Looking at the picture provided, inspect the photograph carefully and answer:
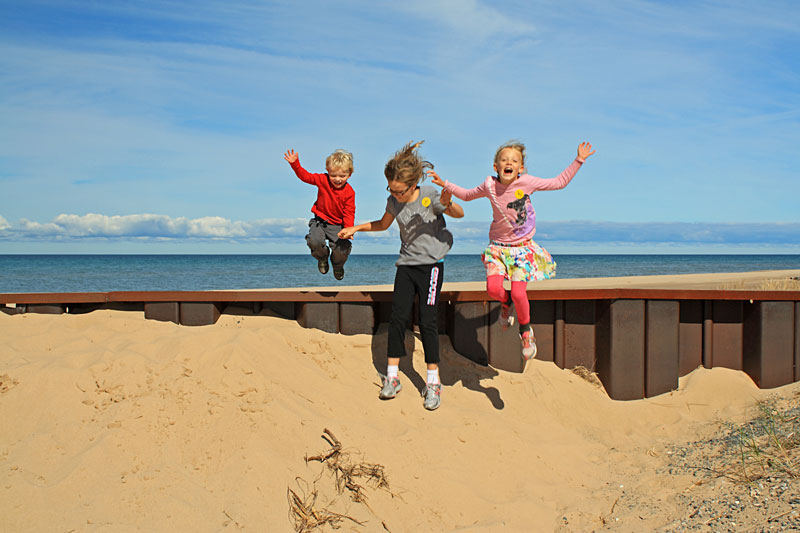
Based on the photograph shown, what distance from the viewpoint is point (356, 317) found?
18.4ft

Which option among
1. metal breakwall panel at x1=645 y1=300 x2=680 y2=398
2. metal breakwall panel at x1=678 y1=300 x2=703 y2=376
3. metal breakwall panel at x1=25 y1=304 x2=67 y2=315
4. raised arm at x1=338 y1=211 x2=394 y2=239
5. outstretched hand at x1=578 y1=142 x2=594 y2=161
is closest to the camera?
outstretched hand at x1=578 y1=142 x2=594 y2=161

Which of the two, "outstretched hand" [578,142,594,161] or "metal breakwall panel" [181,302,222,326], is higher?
"outstretched hand" [578,142,594,161]

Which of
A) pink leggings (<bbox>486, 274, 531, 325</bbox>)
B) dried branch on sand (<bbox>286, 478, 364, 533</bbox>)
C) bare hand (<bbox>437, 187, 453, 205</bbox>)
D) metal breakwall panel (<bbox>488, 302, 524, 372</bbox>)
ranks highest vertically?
bare hand (<bbox>437, 187, 453, 205</bbox>)

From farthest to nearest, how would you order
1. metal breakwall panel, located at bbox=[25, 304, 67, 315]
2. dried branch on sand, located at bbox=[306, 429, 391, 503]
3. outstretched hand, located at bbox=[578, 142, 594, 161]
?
1. metal breakwall panel, located at bbox=[25, 304, 67, 315]
2. outstretched hand, located at bbox=[578, 142, 594, 161]
3. dried branch on sand, located at bbox=[306, 429, 391, 503]

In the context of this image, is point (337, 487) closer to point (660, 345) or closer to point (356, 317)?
point (356, 317)

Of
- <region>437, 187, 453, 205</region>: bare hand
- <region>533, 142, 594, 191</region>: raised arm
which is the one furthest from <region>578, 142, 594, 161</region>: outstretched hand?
<region>437, 187, 453, 205</region>: bare hand

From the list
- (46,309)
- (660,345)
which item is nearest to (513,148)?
(660,345)

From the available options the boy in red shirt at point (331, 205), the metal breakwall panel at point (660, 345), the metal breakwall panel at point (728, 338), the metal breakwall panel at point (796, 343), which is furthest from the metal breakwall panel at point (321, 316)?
the metal breakwall panel at point (796, 343)

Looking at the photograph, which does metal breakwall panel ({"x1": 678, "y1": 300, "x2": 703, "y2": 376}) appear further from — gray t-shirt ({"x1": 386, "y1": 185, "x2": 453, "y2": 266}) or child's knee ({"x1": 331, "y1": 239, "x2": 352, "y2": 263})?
child's knee ({"x1": 331, "y1": 239, "x2": 352, "y2": 263})

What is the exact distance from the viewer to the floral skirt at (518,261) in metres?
4.73

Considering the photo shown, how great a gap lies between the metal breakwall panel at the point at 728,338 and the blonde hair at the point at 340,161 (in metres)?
4.00

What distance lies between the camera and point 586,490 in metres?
4.11

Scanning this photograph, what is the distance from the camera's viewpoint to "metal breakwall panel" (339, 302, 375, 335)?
561cm

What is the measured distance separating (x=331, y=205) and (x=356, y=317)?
3.71 feet
